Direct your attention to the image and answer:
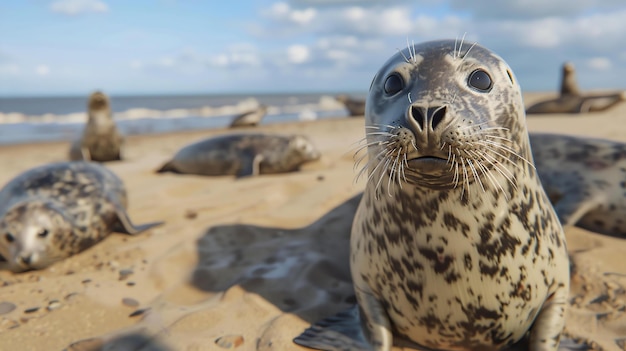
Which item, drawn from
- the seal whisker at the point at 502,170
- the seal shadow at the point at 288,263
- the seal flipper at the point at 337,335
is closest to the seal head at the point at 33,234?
the seal shadow at the point at 288,263

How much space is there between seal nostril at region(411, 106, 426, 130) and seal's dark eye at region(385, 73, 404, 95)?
26 centimetres

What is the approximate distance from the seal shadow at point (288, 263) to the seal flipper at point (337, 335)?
0.13m

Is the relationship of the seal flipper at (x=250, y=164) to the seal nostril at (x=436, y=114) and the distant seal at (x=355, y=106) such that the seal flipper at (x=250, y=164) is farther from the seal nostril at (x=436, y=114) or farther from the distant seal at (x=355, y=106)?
the distant seal at (x=355, y=106)

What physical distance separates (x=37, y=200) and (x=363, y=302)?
267cm

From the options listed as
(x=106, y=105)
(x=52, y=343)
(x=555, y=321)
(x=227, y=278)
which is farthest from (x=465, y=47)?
(x=106, y=105)

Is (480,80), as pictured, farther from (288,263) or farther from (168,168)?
(168,168)

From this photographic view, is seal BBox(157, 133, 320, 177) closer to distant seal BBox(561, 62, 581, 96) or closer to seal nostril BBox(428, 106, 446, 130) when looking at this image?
seal nostril BBox(428, 106, 446, 130)

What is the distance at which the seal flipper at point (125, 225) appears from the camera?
12.3 feet

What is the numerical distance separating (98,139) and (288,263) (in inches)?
261

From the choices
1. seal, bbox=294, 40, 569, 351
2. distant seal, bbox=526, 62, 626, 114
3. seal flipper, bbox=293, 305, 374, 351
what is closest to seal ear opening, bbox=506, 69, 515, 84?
seal, bbox=294, 40, 569, 351

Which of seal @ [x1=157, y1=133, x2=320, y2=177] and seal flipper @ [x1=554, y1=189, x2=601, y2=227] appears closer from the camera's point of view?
seal flipper @ [x1=554, y1=189, x2=601, y2=227]

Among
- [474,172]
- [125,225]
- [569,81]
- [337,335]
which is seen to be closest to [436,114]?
[474,172]

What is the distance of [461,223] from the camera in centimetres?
178

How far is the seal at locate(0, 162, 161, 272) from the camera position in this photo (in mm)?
3236
